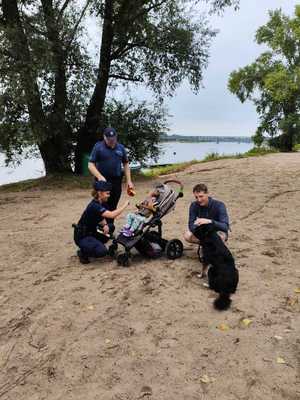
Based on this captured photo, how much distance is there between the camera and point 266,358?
394 cm

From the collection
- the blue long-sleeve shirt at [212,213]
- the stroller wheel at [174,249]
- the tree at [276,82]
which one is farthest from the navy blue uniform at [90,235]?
the tree at [276,82]

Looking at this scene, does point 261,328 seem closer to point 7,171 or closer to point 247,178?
point 247,178

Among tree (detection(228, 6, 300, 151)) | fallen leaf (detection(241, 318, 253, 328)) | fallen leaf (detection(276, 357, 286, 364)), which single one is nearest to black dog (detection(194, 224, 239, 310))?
fallen leaf (detection(241, 318, 253, 328))

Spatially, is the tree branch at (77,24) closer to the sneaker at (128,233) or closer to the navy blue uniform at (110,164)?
the navy blue uniform at (110,164)

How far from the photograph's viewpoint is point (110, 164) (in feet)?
22.9

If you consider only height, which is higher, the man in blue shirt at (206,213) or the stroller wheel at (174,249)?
the man in blue shirt at (206,213)

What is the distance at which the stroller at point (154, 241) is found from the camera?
20.0 feet

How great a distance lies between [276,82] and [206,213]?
30.8m

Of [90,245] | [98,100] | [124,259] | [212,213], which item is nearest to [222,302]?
[212,213]

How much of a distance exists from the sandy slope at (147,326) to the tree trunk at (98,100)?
8304 millimetres

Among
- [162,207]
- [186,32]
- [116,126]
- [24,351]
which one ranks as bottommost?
[24,351]

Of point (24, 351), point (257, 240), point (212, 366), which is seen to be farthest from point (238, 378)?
point (257, 240)

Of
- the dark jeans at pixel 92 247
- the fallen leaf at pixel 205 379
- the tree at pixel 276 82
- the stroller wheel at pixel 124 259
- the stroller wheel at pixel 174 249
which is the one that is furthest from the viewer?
the tree at pixel 276 82

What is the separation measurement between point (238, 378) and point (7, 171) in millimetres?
13188
